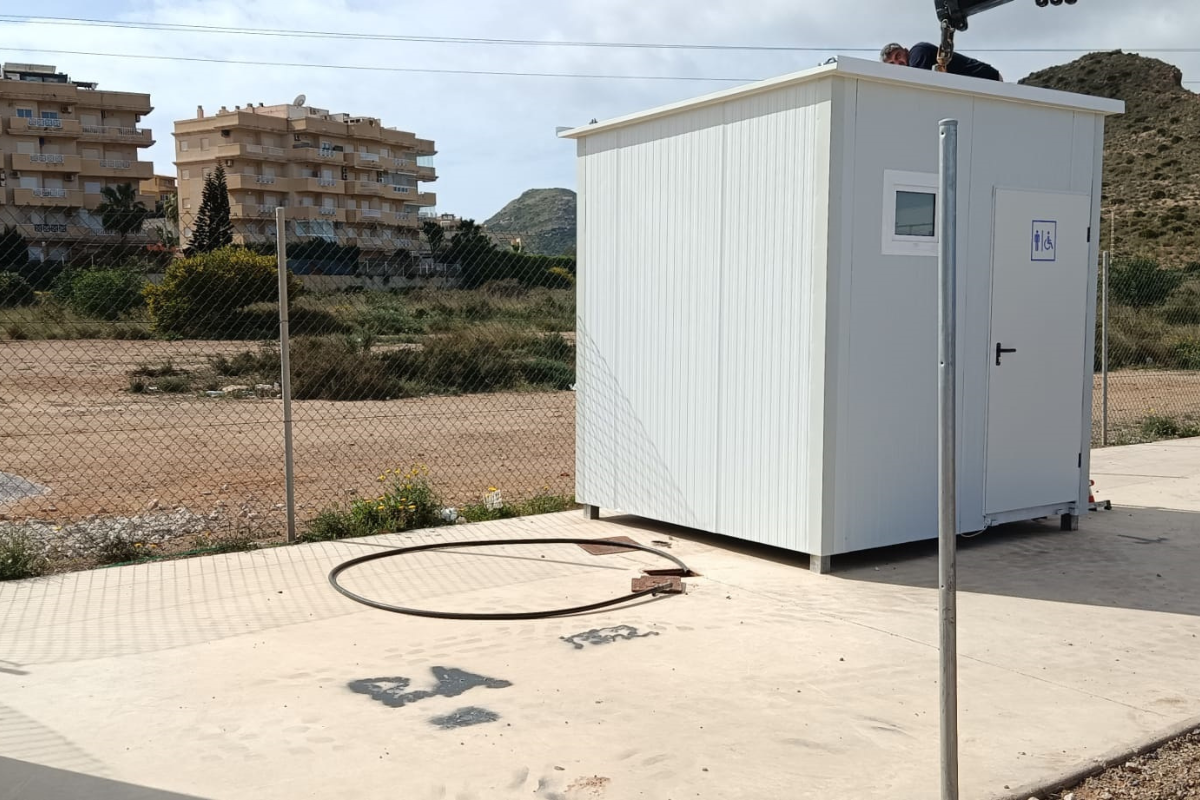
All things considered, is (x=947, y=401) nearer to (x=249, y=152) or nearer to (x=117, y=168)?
(x=117, y=168)

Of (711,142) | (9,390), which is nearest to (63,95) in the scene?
(9,390)

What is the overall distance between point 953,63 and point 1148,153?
2217 inches

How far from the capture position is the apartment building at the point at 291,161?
82000 mm

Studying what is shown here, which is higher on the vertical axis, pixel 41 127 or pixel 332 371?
pixel 41 127

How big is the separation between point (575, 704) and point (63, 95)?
79.4 metres

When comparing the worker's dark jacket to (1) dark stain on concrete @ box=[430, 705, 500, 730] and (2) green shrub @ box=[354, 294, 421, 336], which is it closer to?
(1) dark stain on concrete @ box=[430, 705, 500, 730]

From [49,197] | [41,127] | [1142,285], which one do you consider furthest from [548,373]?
[41,127]

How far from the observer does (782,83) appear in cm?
682

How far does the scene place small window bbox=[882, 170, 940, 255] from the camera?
22.8 feet

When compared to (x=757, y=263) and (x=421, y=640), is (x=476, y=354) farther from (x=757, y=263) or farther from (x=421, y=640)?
(x=421, y=640)

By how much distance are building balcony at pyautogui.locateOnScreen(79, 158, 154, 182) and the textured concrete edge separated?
78579 millimetres

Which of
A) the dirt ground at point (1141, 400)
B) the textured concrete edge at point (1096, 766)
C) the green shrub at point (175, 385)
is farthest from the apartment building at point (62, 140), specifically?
the textured concrete edge at point (1096, 766)

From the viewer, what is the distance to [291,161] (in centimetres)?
8481

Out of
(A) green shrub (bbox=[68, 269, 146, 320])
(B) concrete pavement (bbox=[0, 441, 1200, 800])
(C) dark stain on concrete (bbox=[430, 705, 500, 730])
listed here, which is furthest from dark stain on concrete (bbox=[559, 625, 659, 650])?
(A) green shrub (bbox=[68, 269, 146, 320])
